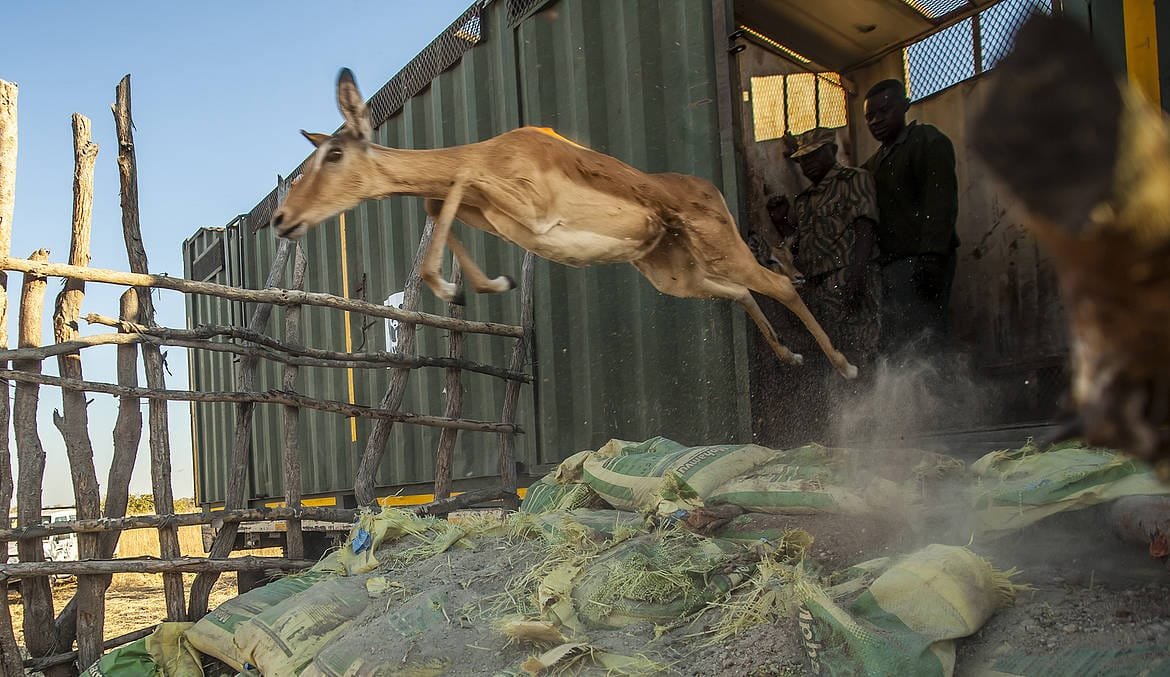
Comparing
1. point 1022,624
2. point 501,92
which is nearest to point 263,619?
point 1022,624

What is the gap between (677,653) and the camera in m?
2.57

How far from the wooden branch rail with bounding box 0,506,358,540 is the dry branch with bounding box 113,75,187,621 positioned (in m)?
0.08

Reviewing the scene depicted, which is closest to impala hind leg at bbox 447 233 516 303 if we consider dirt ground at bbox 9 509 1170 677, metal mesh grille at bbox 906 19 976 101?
dirt ground at bbox 9 509 1170 677

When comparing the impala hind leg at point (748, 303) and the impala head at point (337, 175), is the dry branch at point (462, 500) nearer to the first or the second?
the impala hind leg at point (748, 303)

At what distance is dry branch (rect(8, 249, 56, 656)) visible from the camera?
4.41 meters

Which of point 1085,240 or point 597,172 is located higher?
point 597,172

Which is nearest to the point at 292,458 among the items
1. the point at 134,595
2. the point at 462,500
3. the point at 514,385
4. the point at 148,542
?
the point at 462,500

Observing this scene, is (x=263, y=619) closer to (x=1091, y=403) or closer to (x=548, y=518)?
(x=548, y=518)

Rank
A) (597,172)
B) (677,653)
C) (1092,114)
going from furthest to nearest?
(597,172) → (677,653) → (1092,114)

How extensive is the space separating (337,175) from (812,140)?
12.5 feet

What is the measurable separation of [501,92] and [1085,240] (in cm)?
607

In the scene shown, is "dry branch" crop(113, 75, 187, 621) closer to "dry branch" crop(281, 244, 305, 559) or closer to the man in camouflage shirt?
"dry branch" crop(281, 244, 305, 559)

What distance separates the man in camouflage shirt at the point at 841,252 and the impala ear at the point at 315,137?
131 inches

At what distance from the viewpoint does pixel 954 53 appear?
630 centimetres
